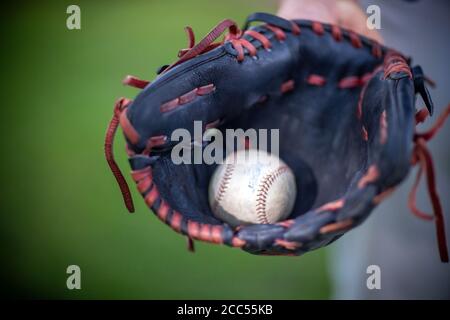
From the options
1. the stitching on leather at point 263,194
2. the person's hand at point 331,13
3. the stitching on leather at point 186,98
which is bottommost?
the stitching on leather at point 263,194

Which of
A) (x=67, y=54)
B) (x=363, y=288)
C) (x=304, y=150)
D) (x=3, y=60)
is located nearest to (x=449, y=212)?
(x=363, y=288)

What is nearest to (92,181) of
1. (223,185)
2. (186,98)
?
(223,185)

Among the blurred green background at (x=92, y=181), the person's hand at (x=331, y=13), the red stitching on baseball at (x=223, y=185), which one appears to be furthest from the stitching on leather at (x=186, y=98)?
the blurred green background at (x=92, y=181)

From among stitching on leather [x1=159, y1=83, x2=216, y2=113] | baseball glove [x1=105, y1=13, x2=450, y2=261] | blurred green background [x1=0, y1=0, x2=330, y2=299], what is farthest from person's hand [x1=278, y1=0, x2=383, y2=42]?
blurred green background [x1=0, y1=0, x2=330, y2=299]

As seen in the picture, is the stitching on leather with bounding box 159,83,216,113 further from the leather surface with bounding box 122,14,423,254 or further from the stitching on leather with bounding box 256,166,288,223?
the stitching on leather with bounding box 256,166,288,223

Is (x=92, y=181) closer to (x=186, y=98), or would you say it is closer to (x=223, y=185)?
(x=223, y=185)

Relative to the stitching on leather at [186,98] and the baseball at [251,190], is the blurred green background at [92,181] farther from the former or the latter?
the stitching on leather at [186,98]

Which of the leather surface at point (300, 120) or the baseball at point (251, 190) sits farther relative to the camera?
the baseball at point (251, 190)
